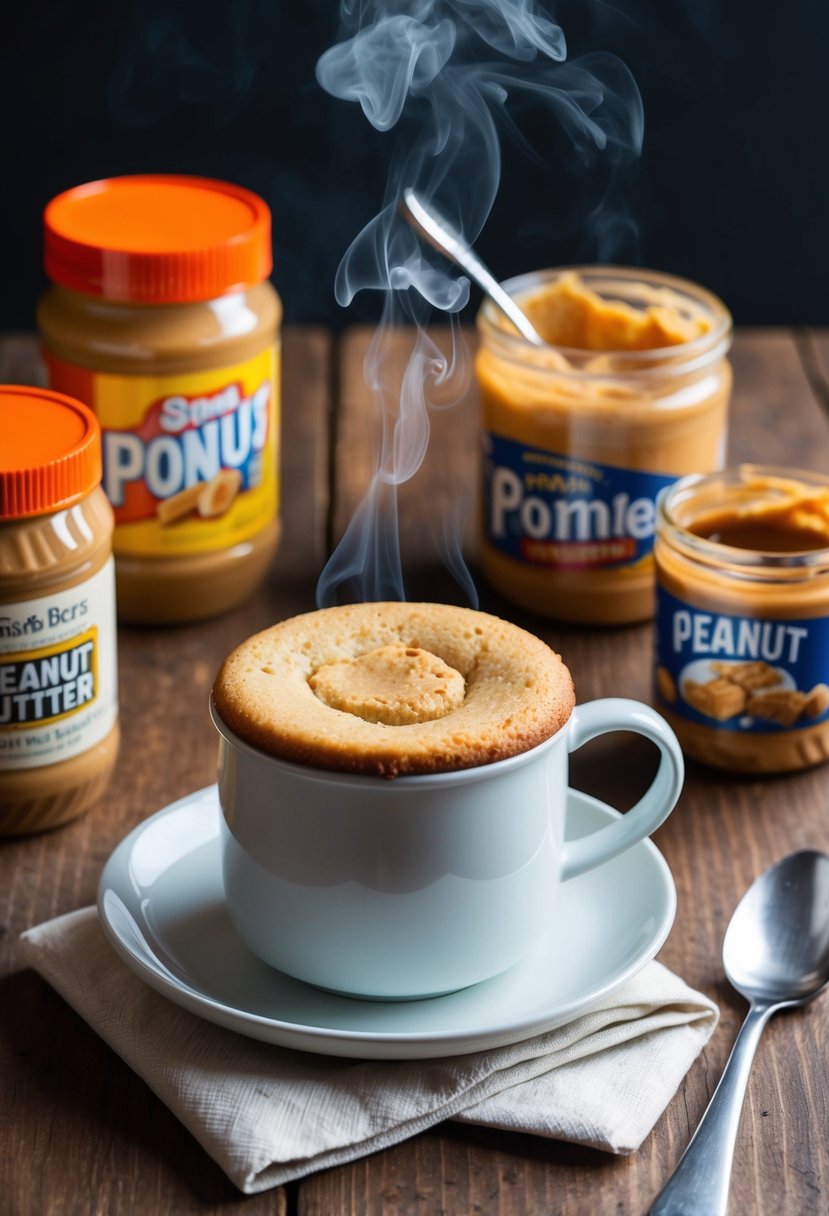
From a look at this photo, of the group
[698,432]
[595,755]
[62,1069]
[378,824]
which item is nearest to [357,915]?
[378,824]

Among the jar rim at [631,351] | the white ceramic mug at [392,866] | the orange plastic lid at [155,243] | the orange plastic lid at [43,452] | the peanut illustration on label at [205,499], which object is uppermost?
the orange plastic lid at [155,243]

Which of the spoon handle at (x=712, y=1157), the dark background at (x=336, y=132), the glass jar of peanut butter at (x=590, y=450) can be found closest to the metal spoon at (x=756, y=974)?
the spoon handle at (x=712, y=1157)

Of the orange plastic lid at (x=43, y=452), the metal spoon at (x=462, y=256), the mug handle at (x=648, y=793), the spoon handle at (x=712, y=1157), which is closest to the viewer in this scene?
the spoon handle at (x=712, y=1157)

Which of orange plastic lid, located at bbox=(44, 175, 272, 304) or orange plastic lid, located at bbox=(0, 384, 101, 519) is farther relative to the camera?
orange plastic lid, located at bbox=(44, 175, 272, 304)

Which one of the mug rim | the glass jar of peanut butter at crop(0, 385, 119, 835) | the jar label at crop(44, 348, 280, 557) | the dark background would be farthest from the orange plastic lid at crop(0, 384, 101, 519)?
the dark background

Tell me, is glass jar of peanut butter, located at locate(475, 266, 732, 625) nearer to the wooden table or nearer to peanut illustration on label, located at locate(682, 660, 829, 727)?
the wooden table

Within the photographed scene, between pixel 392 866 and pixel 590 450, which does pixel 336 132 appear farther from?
pixel 392 866

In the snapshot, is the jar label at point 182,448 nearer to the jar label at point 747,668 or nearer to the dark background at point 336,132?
the jar label at point 747,668

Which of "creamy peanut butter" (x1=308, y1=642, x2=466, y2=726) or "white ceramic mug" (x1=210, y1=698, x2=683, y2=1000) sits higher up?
"creamy peanut butter" (x1=308, y1=642, x2=466, y2=726)
